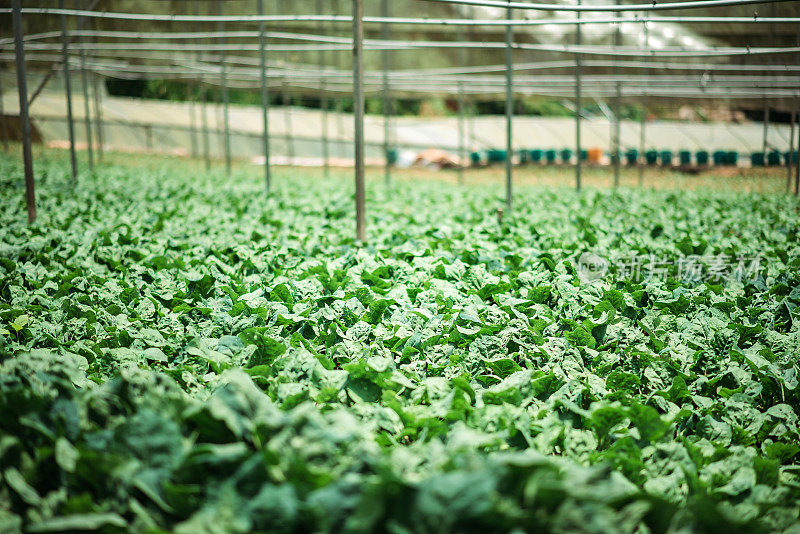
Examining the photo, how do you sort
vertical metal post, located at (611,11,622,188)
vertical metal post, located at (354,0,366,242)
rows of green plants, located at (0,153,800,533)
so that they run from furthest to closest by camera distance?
vertical metal post, located at (611,11,622,188), vertical metal post, located at (354,0,366,242), rows of green plants, located at (0,153,800,533)

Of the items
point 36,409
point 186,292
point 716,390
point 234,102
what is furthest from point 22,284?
point 234,102

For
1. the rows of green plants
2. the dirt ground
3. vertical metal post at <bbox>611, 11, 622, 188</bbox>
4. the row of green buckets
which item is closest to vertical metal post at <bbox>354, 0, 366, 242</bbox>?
the rows of green plants

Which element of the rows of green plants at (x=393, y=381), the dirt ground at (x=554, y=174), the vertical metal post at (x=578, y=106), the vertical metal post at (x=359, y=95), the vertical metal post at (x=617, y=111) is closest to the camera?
the rows of green plants at (x=393, y=381)

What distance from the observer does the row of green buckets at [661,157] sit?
2183cm

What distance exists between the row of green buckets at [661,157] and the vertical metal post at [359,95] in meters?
15.4

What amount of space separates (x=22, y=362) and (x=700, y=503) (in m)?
2.44

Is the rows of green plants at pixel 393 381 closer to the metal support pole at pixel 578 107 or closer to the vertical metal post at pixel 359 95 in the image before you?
the vertical metal post at pixel 359 95

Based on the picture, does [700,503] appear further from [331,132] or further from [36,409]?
[331,132]

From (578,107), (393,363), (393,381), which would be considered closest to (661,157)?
(578,107)

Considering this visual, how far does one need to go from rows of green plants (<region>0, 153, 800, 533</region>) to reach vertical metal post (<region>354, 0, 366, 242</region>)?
1.64 feet

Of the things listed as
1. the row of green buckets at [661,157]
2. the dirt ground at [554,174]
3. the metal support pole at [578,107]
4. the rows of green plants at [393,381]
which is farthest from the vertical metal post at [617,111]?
the rows of green plants at [393,381]

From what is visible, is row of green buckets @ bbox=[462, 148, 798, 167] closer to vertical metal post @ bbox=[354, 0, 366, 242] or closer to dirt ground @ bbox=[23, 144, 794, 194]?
dirt ground @ bbox=[23, 144, 794, 194]

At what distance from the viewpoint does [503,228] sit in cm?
811

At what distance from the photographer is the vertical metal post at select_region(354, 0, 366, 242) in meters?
6.57
